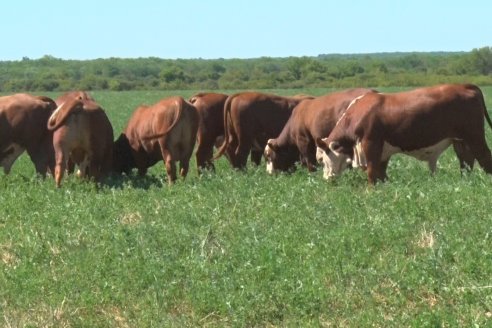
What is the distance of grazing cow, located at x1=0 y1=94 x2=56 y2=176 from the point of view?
50.4ft

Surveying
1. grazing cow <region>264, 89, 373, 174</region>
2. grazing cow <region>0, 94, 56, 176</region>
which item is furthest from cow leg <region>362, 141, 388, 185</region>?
grazing cow <region>0, 94, 56, 176</region>

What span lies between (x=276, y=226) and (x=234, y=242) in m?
0.61

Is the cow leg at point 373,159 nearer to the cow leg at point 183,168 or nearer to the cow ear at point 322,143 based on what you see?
the cow ear at point 322,143

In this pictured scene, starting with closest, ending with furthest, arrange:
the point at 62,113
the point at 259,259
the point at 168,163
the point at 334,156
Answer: the point at 259,259 < the point at 334,156 < the point at 62,113 < the point at 168,163

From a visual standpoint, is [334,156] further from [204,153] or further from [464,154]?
[204,153]

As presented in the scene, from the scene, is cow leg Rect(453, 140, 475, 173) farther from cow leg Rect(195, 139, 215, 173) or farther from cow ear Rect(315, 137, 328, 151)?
cow leg Rect(195, 139, 215, 173)

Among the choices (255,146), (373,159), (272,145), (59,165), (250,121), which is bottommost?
(255,146)

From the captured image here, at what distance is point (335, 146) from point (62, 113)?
3.96 meters

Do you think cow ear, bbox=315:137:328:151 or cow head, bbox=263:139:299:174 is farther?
cow head, bbox=263:139:299:174

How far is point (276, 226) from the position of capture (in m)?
9.83

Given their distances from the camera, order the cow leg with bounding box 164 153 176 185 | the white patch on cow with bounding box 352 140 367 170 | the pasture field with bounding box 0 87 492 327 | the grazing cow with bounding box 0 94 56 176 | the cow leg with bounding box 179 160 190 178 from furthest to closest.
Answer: the cow leg with bounding box 179 160 190 178 < the grazing cow with bounding box 0 94 56 176 < the cow leg with bounding box 164 153 176 185 < the white patch on cow with bounding box 352 140 367 170 < the pasture field with bounding box 0 87 492 327

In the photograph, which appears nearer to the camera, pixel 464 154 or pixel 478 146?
pixel 478 146

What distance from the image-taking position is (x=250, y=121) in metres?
17.5

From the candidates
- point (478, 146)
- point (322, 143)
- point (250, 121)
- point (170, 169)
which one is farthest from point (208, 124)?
point (478, 146)
